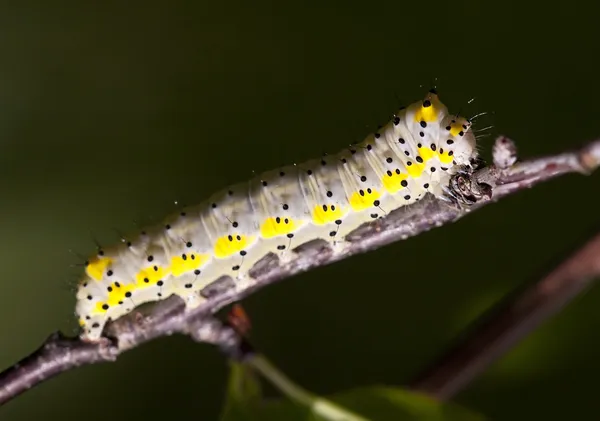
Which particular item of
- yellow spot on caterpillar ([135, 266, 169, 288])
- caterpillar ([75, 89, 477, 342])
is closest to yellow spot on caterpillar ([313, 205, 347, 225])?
caterpillar ([75, 89, 477, 342])

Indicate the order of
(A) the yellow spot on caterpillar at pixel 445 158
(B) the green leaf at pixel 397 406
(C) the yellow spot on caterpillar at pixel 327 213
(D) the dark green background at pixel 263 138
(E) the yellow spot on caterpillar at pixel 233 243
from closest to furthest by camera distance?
(B) the green leaf at pixel 397 406
(A) the yellow spot on caterpillar at pixel 445 158
(C) the yellow spot on caterpillar at pixel 327 213
(E) the yellow spot on caterpillar at pixel 233 243
(D) the dark green background at pixel 263 138

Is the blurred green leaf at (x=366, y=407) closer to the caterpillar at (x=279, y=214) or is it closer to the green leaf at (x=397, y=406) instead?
the green leaf at (x=397, y=406)

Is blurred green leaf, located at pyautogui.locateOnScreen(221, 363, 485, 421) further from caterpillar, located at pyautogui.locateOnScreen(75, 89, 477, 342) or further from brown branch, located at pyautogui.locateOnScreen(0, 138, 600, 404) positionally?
caterpillar, located at pyautogui.locateOnScreen(75, 89, 477, 342)

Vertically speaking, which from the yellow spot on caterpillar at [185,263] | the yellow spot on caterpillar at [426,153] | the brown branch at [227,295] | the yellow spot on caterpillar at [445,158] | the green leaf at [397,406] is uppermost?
the yellow spot on caterpillar at [426,153]


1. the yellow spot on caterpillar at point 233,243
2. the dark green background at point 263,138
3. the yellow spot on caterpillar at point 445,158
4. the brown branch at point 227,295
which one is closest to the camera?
the brown branch at point 227,295

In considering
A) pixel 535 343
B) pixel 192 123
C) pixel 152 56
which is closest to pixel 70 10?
pixel 152 56

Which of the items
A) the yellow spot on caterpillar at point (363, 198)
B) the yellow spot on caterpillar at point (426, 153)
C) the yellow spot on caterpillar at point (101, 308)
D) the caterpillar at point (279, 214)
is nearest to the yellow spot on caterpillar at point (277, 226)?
the caterpillar at point (279, 214)

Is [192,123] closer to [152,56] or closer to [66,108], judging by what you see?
[152,56]
